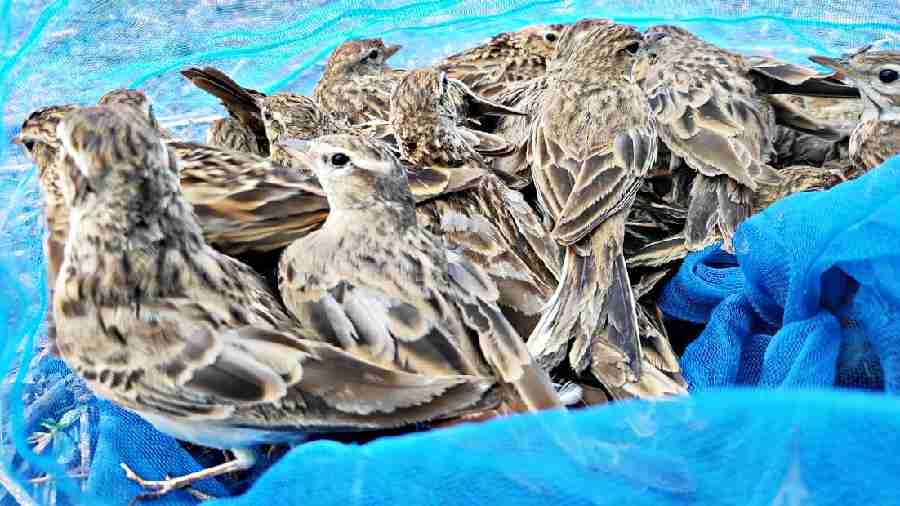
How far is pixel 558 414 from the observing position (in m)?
1.95

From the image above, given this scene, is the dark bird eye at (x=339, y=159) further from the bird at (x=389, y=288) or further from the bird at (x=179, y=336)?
the bird at (x=179, y=336)

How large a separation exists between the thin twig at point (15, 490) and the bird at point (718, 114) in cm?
277

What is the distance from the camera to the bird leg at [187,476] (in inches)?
105

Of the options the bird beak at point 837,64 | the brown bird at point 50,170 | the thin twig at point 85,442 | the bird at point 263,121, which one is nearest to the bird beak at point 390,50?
the bird at point 263,121

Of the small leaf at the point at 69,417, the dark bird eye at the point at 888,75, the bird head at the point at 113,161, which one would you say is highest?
the bird head at the point at 113,161

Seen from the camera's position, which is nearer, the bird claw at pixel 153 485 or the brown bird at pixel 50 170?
the bird claw at pixel 153 485

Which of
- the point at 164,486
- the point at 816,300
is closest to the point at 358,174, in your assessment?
the point at 164,486

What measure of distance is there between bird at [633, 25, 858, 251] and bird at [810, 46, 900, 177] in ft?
1.04

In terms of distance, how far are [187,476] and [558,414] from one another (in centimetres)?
142

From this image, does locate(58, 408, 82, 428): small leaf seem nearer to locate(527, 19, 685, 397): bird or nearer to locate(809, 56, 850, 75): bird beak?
locate(527, 19, 685, 397): bird

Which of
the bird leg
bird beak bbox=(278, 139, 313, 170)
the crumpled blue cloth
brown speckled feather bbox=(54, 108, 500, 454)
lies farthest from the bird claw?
the crumpled blue cloth

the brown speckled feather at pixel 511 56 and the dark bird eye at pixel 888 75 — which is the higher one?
the dark bird eye at pixel 888 75

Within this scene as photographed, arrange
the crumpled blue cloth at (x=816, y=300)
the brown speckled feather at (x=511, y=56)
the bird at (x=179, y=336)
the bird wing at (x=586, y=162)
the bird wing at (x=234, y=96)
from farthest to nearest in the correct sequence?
the brown speckled feather at (x=511, y=56) < the bird wing at (x=234, y=96) < the bird wing at (x=586, y=162) < the crumpled blue cloth at (x=816, y=300) < the bird at (x=179, y=336)

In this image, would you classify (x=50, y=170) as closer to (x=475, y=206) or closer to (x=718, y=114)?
(x=475, y=206)
